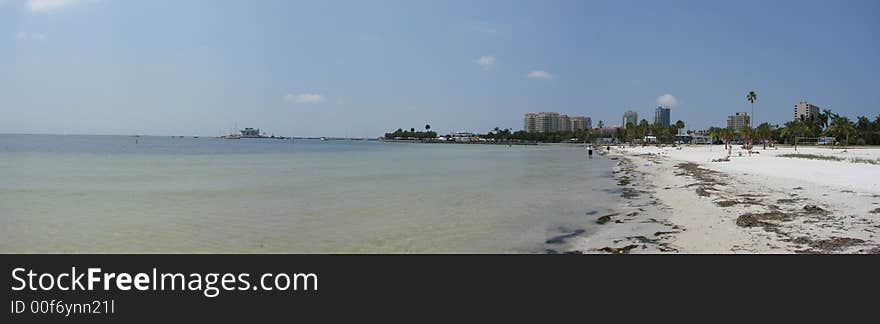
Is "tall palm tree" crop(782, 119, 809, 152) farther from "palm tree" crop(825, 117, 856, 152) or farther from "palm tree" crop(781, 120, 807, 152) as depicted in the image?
"palm tree" crop(825, 117, 856, 152)

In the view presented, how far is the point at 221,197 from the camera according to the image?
18922 mm

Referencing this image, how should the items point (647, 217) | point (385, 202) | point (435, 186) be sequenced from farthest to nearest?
point (435, 186) < point (385, 202) < point (647, 217)

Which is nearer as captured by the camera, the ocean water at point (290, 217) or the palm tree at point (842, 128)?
the ocean water at point (290, 217)

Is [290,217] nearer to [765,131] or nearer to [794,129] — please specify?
[794,129]

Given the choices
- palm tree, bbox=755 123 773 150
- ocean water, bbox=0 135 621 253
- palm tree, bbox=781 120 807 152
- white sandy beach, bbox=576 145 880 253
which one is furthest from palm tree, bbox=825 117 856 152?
ocean water, bbox=0 135 621 253

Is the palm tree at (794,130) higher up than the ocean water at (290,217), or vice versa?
the palm tree at (794,130)

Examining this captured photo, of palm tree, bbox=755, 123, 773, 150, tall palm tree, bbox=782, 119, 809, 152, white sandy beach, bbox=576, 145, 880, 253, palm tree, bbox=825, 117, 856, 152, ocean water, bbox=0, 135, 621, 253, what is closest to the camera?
white sandy beach, bbox=576, 145, 880, 253

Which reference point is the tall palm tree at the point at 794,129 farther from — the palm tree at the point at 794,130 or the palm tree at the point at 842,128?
the palm tree at the point at 842,128

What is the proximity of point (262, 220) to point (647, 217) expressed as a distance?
1034cm

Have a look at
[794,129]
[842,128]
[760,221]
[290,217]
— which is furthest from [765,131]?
[290,217]

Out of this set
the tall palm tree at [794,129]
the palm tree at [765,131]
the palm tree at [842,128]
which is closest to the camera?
the palm tree at [842,128]

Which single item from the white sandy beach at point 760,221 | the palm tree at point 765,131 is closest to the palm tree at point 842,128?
the palm tree at point 765,131
